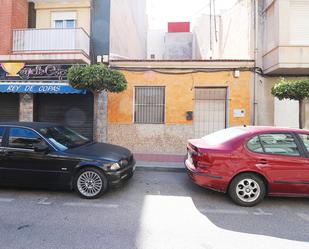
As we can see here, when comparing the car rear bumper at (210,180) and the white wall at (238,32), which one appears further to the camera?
the white wall at (238,32)

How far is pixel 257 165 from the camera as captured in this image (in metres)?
4.98

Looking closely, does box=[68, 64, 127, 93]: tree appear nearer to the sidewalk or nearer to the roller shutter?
the sidewalk

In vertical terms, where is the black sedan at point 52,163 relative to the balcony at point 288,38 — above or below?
below

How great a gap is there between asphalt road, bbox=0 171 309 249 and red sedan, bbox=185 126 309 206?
30 centimetres

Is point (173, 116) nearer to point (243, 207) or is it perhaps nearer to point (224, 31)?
point (243, 207)

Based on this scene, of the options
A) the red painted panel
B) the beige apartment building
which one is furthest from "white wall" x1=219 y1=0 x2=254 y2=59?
the red painted panel

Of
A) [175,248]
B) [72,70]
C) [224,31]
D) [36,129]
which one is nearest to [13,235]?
[175,248]

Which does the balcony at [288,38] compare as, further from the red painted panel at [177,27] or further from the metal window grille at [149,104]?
the red painted panel at [177,27]

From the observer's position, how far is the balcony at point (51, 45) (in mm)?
10148

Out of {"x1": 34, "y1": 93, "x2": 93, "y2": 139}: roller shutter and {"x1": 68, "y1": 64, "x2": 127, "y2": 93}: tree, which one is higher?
{"x1": 68, "y1": 64, "x2": 127, "y2": 93}: tree

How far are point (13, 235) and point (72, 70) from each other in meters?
5.29

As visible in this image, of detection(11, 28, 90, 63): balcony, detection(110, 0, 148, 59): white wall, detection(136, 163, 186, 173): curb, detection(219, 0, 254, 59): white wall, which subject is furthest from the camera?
detection(110, 0, 148, 59): white wall

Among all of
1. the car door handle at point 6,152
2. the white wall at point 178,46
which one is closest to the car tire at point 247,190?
the car door handle at point 6,152

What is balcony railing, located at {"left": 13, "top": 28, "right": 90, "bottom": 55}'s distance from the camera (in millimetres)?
10273
